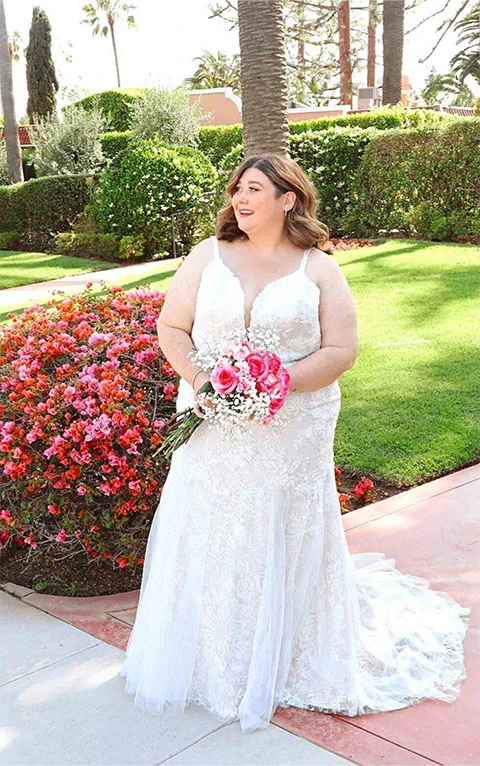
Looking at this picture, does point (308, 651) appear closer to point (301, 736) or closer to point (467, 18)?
point (301, 736)

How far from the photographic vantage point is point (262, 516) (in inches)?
135

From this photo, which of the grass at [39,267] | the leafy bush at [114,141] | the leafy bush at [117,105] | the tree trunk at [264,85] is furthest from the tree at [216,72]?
the tree trunk at [264,85]

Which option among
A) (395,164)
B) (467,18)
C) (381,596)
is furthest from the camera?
(467,18)

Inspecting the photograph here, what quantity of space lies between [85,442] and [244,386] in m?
1.51

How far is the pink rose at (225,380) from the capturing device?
10.1 feet

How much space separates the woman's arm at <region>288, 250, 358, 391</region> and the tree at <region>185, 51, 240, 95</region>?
48910 millimetres

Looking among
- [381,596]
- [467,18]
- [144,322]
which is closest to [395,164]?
[144,322]

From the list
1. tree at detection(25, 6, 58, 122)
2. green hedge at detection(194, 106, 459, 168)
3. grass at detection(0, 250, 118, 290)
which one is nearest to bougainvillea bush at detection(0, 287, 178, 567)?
grass at detection(0, 250, 118, 290)

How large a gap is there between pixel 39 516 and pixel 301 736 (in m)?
1.86

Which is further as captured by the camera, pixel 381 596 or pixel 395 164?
pixel 395 164

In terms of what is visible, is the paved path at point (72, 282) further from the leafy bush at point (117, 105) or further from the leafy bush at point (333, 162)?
the leafy bush at point (117, 105)

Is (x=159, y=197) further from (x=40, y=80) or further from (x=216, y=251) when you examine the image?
(x=40, y=80)

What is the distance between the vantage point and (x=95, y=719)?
337 centimetres

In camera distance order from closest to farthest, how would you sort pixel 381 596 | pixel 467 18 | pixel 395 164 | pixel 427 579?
pixel 381 596 < pixel 427 579 < pixel 395 164 < pixel 467 18
